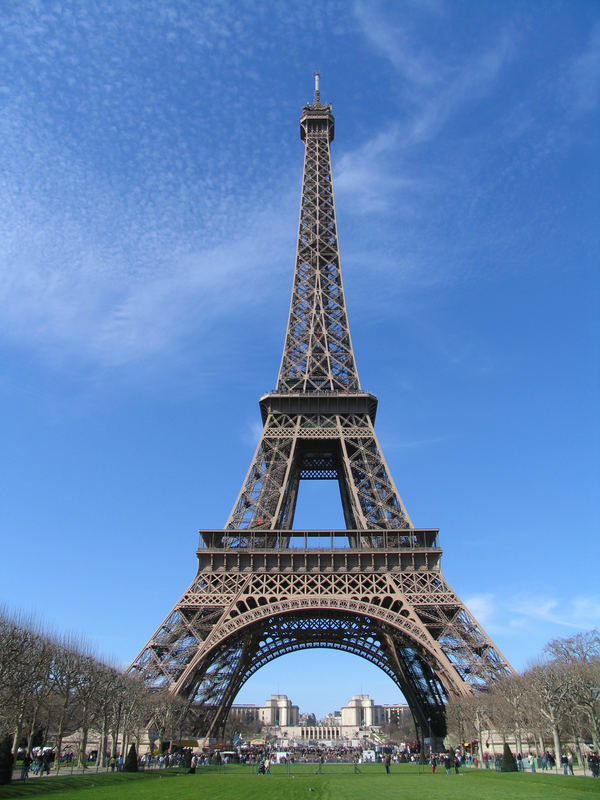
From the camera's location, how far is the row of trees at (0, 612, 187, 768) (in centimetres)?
3653

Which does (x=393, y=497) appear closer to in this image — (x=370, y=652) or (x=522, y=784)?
(x=370, y=652)

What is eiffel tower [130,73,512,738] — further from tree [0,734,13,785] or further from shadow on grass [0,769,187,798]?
tree [0,734,13,785]

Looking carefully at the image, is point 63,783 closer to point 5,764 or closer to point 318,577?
point 5,764

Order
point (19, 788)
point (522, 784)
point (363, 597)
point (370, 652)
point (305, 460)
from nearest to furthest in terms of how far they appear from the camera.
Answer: point (19, 788) < point (522, 784) < point (363, 597) < point (370, 652) < point (305, 460)

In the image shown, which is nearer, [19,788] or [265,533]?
[19,788]

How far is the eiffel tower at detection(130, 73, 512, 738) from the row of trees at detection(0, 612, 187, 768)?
1.96 meters

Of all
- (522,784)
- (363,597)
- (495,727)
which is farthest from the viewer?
(363,597)

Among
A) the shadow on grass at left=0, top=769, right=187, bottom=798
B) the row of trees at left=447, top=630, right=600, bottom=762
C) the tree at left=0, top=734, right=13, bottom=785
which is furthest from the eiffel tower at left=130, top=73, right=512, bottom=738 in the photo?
the tree at left=0, top=734, right=13, bottom=785

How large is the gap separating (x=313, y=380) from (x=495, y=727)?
31892mm

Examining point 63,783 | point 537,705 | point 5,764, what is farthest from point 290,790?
point 537,705

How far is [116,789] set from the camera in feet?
87.2

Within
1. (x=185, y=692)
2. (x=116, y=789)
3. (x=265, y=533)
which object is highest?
(x=265, y=533)

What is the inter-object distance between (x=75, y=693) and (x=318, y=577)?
59.6ft

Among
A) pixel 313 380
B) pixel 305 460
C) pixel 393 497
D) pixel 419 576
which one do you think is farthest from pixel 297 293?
pixel 419 576
